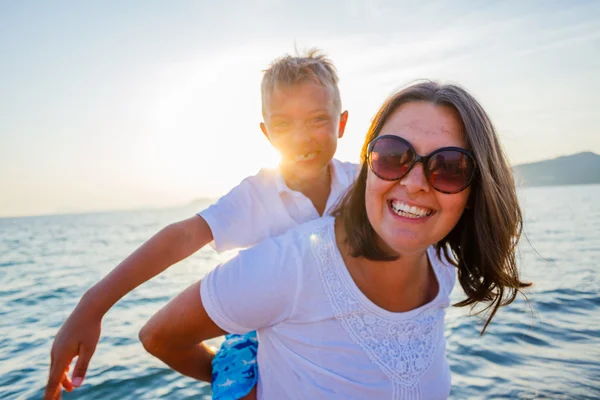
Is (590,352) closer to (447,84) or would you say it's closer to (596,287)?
(596,287)

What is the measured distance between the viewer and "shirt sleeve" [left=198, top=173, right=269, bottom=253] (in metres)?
2.99

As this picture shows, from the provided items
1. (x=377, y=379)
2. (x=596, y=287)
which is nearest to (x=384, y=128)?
(x=377, y=379)

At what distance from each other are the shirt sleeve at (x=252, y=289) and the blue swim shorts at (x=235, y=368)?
0.53 metres

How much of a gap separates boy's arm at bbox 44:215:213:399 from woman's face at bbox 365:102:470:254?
1287 millimetres

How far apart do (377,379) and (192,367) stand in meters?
1.14

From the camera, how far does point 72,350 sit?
212 centimetres

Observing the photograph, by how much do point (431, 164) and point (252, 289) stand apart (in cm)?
96

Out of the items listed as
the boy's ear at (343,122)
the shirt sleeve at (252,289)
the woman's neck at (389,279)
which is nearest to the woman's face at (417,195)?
the woman's neck at (389,279)

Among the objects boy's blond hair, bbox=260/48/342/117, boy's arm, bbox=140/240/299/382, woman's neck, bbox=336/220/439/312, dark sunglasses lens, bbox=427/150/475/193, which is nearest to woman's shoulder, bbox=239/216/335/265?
boy's arm, bbox=140/240/299/382

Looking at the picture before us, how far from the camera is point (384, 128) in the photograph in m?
2.14

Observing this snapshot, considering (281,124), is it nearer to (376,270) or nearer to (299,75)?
(299,75)

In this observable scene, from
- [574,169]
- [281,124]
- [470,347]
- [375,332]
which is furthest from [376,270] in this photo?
[574,169]

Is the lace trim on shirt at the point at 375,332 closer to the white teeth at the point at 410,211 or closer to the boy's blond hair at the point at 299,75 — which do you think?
the white teeth at the point at 410,211

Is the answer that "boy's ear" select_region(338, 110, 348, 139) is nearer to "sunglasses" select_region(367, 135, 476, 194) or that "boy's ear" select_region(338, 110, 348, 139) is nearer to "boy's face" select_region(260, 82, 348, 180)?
"boy's face" select_region(260, 82, 348, 180)
